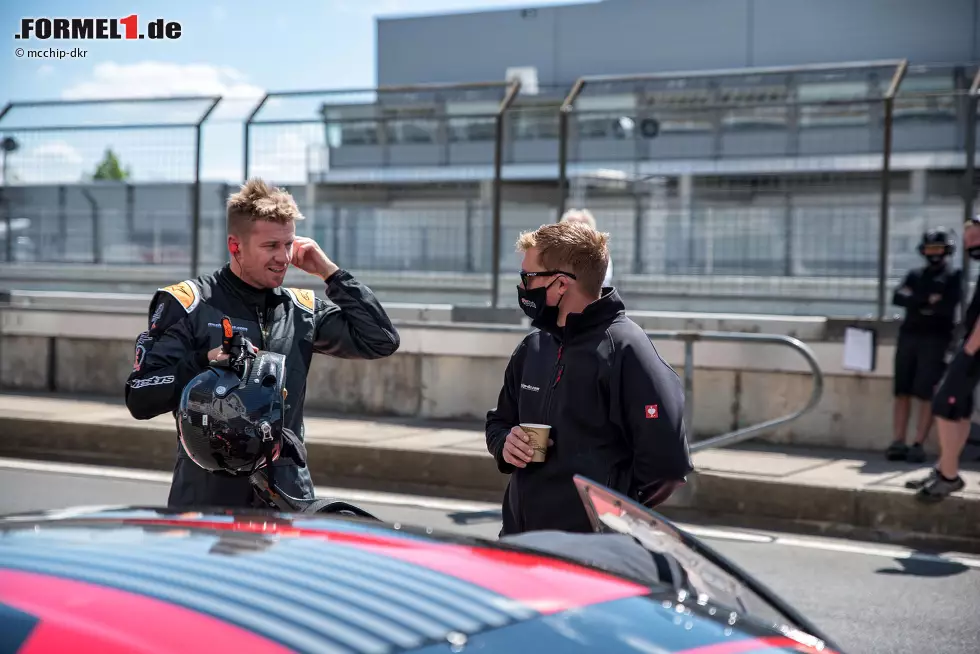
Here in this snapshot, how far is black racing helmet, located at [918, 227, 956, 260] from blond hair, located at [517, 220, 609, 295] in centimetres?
670

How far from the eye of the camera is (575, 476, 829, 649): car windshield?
224cm

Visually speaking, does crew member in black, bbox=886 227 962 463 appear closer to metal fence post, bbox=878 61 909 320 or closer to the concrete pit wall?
the concrete pit wall

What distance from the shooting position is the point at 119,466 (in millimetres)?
10828

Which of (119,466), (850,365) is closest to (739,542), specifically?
(850,365)

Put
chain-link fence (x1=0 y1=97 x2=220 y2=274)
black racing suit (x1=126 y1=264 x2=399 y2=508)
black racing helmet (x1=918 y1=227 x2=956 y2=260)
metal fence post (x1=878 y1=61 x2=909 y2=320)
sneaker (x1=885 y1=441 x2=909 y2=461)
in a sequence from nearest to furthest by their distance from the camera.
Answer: black racing suit (x1=126 y1=264 x2=399 y2=508)
sneaker (x1=885 y1=441 x2=909 y2=461)
black racing helmet (x1=918 y1=227 x2=956 y2=260)
metal fence post (x1=878 y1=61 x2=909 y2=320)
chain-link fence (x1=0 y1=97 x2=220 y2=274)

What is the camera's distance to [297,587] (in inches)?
74.2

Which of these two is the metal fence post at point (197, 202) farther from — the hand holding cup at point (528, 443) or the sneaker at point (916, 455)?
the hand holding cup at point (528, 443)

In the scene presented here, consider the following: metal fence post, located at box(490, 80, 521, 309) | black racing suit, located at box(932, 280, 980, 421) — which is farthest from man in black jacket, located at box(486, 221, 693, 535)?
metal fence post, located at box(490, 80, 521, 309)

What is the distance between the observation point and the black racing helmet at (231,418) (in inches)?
125

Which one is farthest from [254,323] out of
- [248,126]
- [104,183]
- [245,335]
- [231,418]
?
[104,183]

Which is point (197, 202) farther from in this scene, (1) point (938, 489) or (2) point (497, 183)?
(1) point (938, 489)

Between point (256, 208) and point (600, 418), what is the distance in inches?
48.3

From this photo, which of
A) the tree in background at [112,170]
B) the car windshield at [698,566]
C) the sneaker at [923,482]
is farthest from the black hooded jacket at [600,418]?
the tree in background at [112,170]

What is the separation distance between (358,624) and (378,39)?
70066 millimetres
